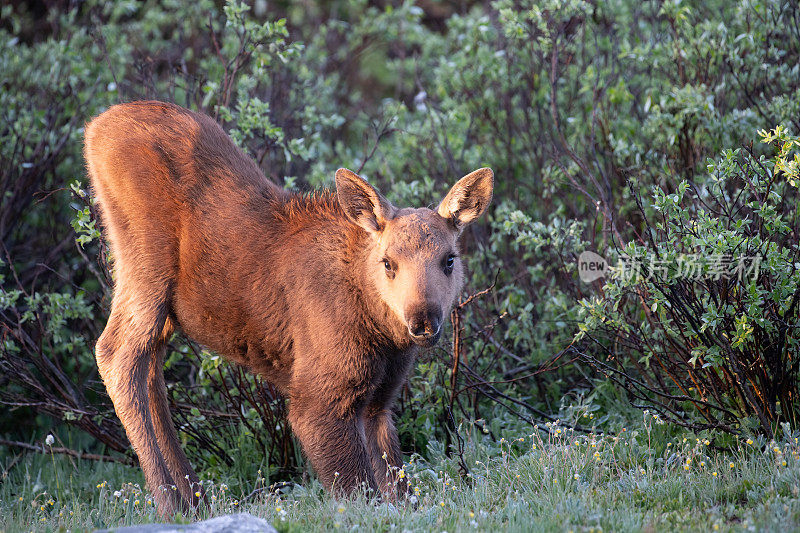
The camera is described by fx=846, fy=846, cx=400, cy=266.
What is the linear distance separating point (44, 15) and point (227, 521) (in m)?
11.1

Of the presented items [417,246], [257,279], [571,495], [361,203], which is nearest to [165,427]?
[257,279]

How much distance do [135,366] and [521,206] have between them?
4.46m

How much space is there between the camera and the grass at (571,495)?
14.8 feet

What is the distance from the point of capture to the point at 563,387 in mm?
7211

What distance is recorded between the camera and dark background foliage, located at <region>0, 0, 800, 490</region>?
5.74 metres

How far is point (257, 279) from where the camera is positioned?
583 cm

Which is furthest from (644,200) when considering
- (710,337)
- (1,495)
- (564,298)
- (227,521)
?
(1,495)

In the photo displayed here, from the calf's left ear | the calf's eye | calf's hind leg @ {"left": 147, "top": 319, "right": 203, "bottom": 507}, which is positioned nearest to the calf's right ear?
the calf's left ear

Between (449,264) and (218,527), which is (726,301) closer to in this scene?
(449,264)

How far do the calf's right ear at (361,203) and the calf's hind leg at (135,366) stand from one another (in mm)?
1475

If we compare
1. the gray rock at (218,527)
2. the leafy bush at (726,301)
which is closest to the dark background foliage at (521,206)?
the leafy bush at (726,301)

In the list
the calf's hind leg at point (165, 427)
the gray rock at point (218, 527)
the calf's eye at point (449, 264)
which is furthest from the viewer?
the calf's hind leg at point (165, 427)

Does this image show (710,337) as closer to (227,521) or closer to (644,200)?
(644,200)

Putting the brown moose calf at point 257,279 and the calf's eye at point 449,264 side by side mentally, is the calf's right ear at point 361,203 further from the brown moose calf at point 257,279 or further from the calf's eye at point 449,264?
the calf's eye at point 449,264
